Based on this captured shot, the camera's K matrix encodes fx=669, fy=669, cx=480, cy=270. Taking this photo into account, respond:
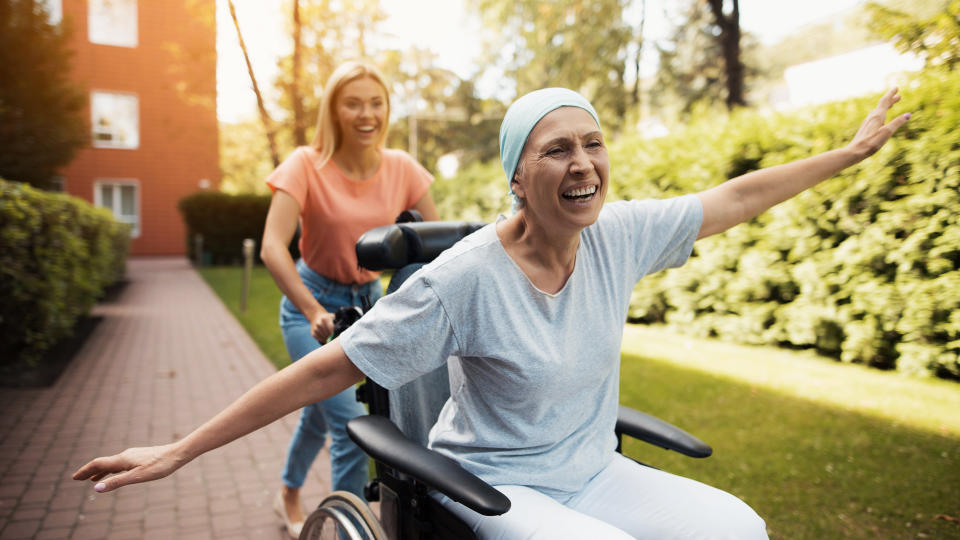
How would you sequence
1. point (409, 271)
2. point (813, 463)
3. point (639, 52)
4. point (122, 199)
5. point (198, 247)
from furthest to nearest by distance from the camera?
point (122, 199), point (639, 52), point (198, 247), point (813, 463), point (409, 271)

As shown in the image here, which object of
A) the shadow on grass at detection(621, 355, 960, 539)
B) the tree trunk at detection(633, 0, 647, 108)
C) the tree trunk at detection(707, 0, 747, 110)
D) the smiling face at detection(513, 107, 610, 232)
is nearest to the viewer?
the smiling face at detection(513, 107, 610, 232)

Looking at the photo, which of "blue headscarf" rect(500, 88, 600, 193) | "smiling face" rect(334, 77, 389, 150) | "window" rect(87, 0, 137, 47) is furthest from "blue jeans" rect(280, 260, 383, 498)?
"window" rect(87, 0, 137, 47)

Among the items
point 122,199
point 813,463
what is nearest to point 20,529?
point 813,463

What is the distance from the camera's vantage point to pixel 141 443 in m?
4.47

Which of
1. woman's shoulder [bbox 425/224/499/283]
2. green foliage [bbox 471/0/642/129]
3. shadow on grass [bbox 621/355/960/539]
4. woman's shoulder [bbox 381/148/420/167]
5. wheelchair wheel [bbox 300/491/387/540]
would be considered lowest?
shadow on grass [bbox 621/355/960/539]

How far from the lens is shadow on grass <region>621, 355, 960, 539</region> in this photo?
3.12 metres

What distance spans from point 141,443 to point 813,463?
4203 millimetres

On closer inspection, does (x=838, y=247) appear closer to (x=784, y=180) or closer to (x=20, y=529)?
(x=784, y=180)

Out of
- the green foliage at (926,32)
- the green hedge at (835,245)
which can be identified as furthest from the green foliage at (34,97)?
the green foliage at (926,32)

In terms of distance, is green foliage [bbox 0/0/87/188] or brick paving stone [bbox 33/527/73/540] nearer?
brick paving stone [bbox 33/527/73/540]

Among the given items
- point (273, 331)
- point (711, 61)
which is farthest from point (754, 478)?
point (711, 61)

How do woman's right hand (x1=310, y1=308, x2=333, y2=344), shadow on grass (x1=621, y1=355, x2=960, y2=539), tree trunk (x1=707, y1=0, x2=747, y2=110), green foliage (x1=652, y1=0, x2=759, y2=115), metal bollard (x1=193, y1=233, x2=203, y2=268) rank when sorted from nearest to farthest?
woman's right hand (x1=310, y1=308, x2=333, y2=344)
shadow on grass (x1=621, y1=355, x2=960, y2=539)
tree trunk (x1=707, y1=0, x2=747, y2=110)
metal bollard (x1=193, y1=233, x2=203, y2=268)
green foliage (x1=652, y1=0, x2=759, y2=115)

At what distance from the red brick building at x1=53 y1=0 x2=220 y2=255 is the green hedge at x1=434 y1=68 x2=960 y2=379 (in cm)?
1962

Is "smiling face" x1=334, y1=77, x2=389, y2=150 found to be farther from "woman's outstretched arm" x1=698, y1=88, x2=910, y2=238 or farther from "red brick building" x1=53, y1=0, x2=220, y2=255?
"red brick building" x1=53, y1=0, x2=220, y2=255
